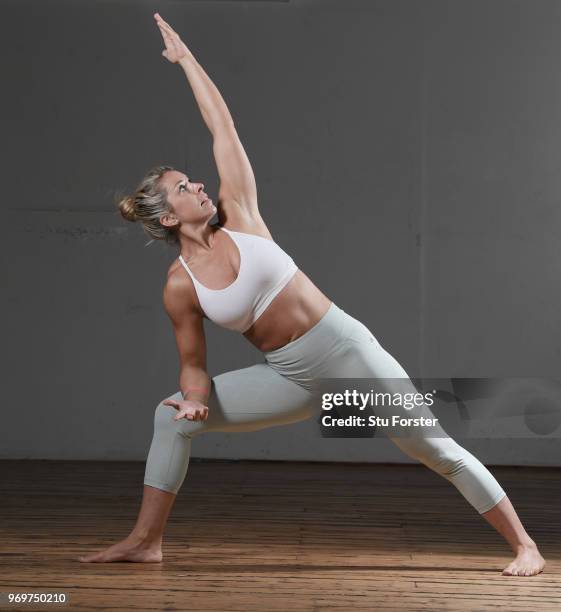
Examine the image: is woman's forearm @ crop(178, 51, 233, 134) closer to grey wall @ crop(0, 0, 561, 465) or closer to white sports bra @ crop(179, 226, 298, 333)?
white sports bra @ crop(179, 226, 298, 333)

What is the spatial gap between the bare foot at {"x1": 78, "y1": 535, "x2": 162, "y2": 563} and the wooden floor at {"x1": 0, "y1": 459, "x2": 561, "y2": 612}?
1.2 inches

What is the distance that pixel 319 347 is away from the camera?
9.24 feet

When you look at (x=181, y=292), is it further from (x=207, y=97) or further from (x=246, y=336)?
(x=207, y=97)

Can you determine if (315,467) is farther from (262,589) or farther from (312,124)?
(262,589)

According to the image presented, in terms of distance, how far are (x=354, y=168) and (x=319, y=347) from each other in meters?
2.74

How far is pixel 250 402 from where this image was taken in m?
2.84

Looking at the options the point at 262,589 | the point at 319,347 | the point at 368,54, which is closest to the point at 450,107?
the point at 368,54

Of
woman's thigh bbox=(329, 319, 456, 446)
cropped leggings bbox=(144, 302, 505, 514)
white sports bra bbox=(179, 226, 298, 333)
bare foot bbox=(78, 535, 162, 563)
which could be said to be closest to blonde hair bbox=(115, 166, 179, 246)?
white sports bra bbox=(179, 226, 298, 333)

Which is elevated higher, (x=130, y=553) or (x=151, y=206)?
(x=151, y=206)

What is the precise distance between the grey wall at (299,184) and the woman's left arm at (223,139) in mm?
2476

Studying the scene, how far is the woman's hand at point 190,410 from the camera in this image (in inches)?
106

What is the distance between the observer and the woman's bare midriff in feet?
9.26

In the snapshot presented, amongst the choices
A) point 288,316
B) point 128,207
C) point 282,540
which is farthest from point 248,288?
point 282,540

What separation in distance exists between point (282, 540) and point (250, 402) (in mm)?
729
